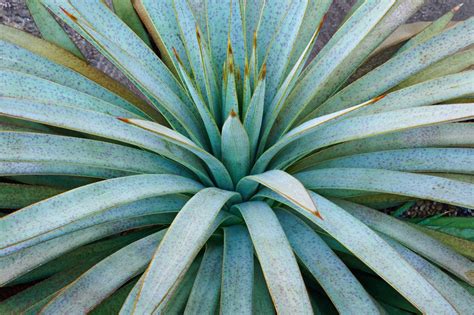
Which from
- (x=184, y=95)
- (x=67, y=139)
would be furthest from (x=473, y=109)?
(x=67, y=139)

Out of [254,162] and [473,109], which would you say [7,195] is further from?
[473,109]

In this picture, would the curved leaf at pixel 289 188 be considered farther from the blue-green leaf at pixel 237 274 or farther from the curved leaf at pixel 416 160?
the curved leaf at pixel 416 160

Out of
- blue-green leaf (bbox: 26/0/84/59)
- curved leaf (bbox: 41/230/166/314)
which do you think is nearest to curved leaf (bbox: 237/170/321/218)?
curved leaf (bbox: 41/230/166/314)

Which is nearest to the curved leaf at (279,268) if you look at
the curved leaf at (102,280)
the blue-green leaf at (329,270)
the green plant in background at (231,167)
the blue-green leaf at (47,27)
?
the green plant in background at (231,167)

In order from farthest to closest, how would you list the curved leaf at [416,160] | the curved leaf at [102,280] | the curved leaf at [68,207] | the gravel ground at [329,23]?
the gravel ground at [329,23] → the curved leaf at [416,160] → the curved leaf at [102,280] → the curved leaf at [68,207]

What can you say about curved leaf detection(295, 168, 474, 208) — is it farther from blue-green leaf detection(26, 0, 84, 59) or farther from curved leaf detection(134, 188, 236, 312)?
blue-green leaf detection(26, 0, 84, 59)

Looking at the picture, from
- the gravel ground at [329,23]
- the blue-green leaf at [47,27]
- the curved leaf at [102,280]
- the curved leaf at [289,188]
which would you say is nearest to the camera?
the curved leaf at [289,188]
